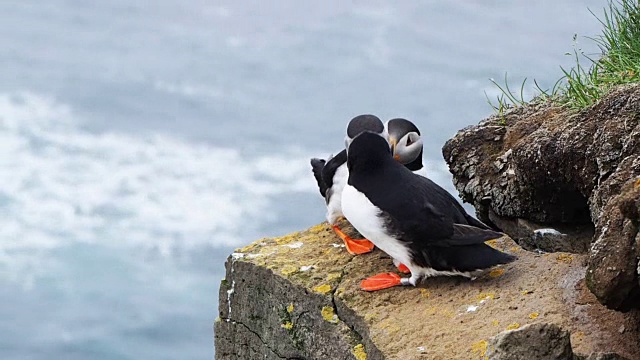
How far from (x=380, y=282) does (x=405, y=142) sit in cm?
137

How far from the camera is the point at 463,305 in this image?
223 inches

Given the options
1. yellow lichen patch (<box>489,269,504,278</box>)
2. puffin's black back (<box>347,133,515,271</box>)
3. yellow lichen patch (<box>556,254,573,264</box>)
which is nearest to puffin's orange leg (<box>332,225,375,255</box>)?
puffin's black back (<box>347,133,515,271</box>)

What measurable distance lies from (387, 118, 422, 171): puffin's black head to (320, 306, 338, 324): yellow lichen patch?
1374 millimetres

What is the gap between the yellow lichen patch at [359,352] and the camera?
5.83 meters

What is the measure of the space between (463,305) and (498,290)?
0.23m

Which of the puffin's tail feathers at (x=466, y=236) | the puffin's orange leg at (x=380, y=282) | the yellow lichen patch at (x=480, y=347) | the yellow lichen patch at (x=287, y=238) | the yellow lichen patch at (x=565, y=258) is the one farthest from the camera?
the yellow lichen patch at (x=287, y=238)

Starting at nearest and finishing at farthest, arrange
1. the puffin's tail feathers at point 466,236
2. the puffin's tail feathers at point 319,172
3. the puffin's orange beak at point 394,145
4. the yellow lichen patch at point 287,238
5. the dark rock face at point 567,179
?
the dark rock face at point 567,179, the puffin's tail feathers at point 466,236, the puffin's orange beak at point 394,145, the puffin's tail feathers at point 319,172, the yellow lichen patch at point 287,238

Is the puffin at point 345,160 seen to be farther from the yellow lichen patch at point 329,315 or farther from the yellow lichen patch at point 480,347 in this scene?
the yellow lichen patch at point 480,347

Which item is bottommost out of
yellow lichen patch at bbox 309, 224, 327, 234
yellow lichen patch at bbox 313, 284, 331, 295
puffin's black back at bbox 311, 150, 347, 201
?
yellow lichen patch at bbox 313, 284, 331, 295

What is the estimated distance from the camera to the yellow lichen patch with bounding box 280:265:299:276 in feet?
22.0

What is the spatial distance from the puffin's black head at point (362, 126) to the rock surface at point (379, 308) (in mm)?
810

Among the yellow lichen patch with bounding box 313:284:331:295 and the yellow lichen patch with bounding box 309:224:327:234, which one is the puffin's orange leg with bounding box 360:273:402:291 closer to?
the yellow lichen patch with bounding box 313:284:331:295

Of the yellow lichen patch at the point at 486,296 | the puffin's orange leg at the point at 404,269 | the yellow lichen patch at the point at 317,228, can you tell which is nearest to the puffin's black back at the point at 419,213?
the yellow lichen patch at the point at 486,296

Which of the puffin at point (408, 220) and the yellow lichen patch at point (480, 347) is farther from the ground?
the puffin at point (408, 220)
